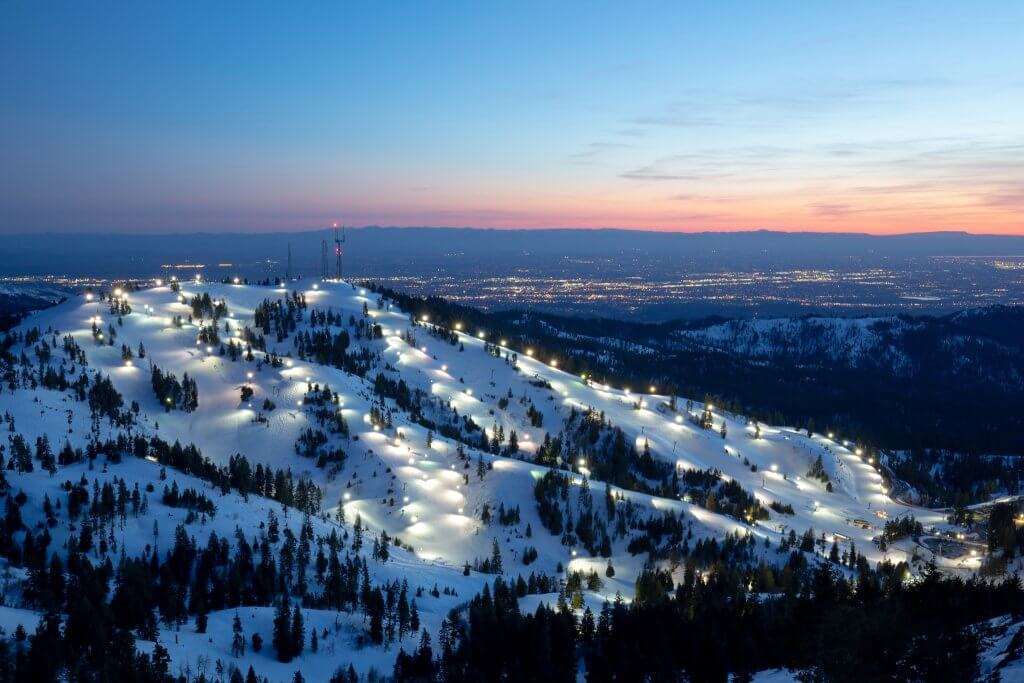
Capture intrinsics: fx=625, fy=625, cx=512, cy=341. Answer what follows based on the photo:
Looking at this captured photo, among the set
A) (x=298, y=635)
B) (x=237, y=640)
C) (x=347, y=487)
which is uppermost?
(x=237, y=640)

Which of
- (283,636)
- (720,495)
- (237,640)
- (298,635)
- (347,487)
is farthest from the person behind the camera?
(720,495)

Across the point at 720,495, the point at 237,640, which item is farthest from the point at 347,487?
the point at 720,495

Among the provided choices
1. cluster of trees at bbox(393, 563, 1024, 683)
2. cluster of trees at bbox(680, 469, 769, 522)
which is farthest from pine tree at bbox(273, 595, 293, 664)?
cluster of trees at bbox(680, 469, 769, 522)

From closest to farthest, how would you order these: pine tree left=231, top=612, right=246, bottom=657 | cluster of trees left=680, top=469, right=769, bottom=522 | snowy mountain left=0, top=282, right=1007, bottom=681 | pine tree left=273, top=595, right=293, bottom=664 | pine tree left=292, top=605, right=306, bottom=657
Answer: pine tree left=231, top=612, right=246, bottom=657
pine tree left=273, top=595, right=293, bottom=664
pine tree left=292, top=605, right=306, bottom=657
snowy mountain left=0, top=282, right=1007, bottom=681
cluster of trees left=680, top=469, right=769, bottom=522

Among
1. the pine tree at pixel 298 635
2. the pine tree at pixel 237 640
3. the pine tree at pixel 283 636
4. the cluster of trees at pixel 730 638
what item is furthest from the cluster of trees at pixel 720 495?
the pine tree at pixel 237 640

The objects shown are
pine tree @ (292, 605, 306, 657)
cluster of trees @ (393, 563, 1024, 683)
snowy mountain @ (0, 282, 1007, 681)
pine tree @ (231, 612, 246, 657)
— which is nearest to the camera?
cluster of trees @ (393, 563, 1024, 683)

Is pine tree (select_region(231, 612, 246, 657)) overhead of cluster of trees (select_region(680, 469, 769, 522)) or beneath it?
overhead

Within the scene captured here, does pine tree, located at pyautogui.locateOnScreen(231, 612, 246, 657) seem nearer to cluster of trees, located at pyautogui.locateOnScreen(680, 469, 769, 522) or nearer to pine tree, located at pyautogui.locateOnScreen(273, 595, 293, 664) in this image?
pine tree, located at pyautogui.locateOnScreen(273, 595, 293, 664)

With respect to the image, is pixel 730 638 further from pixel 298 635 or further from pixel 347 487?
pixel 347 487
